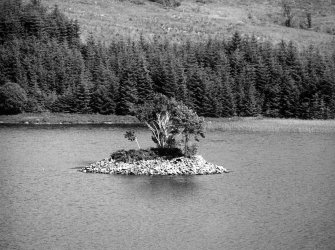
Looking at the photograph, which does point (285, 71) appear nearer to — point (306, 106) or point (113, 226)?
point (306, 106)

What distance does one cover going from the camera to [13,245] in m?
47.5

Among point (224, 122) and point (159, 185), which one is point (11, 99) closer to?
point (224, 122)

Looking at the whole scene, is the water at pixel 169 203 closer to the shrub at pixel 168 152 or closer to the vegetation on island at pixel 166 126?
the vegetation on island at pixel 166 126

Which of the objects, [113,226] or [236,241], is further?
[113,226]

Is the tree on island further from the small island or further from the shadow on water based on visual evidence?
the shadow on water

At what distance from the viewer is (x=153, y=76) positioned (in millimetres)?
152250

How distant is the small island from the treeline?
64.7 meters

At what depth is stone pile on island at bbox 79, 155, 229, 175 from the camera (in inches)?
2913

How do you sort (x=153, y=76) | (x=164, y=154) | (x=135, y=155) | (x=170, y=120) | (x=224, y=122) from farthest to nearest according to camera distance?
(x=153, y=76) < (x=224, y=122) < (x=170, y=120) < (x=164, y=154) < (x=135, y=155)

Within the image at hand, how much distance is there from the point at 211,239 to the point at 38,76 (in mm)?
109531

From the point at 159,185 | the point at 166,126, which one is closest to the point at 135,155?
the point at 166,126

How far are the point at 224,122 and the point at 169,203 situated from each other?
78125 millimetres

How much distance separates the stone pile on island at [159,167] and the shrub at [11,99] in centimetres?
6595

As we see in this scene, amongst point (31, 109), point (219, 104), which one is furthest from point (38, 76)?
point (219, 104)
